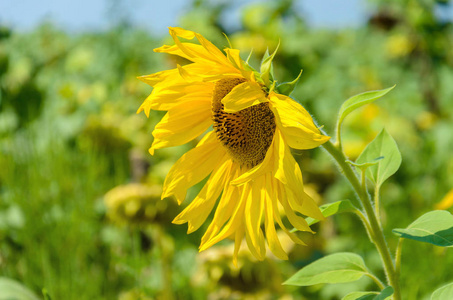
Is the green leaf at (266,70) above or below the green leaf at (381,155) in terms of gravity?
above

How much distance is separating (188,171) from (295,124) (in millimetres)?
211

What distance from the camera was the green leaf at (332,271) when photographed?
0.58m

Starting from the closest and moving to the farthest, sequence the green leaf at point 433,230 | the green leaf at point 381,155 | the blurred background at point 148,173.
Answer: the green leaf at point 433,230 < the green leaf at point 381,155 < the blurred background at point 148,173

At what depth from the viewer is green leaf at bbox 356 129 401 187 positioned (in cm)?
63

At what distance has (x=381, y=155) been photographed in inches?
25.2

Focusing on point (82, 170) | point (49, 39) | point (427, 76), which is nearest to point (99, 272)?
point (82, 170)

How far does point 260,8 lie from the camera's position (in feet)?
7.23

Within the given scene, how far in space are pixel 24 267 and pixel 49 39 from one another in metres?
2.61

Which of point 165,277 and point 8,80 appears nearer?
point 165,277

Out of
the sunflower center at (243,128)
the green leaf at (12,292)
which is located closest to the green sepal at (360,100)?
the sunflower center at (243,128)

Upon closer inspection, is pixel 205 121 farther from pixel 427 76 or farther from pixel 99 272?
pixel 427 76

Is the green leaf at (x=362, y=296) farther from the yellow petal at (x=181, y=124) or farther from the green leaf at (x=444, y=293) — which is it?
the yellow petal at (x=181, y=124)

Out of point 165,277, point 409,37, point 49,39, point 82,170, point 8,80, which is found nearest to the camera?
point 165,277

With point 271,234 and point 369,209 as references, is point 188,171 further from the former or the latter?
point 369,209
